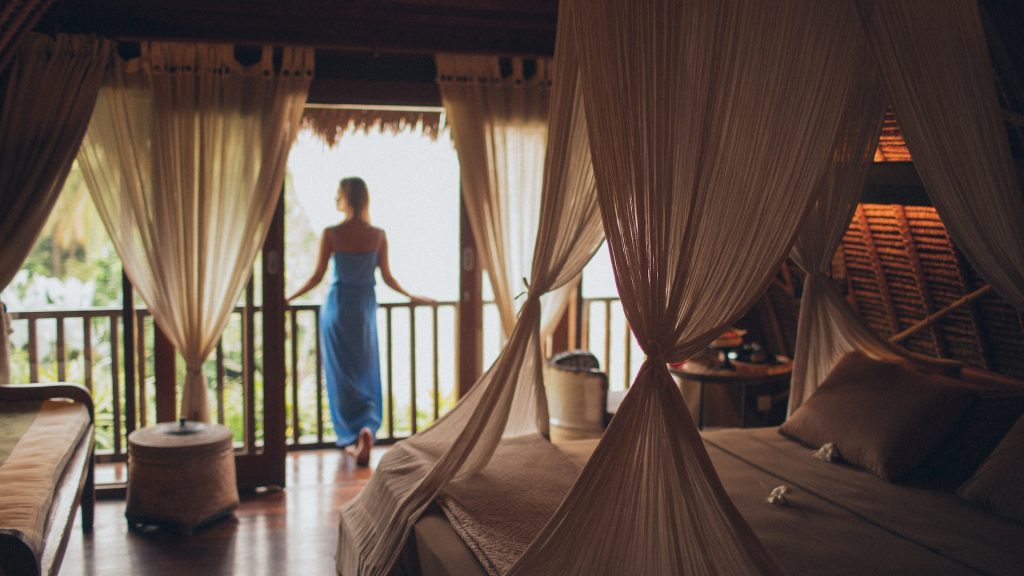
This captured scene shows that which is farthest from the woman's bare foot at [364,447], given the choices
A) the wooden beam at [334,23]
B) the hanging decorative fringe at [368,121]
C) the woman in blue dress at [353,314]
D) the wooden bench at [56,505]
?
the wooden beam at [334,23]

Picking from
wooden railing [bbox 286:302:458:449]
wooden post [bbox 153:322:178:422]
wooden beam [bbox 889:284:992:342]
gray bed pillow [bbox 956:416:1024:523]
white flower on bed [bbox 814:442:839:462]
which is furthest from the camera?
wooden railing [bbox 286:302:458:449]

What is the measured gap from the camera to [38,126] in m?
3.99

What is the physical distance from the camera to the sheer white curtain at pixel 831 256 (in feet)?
11.6

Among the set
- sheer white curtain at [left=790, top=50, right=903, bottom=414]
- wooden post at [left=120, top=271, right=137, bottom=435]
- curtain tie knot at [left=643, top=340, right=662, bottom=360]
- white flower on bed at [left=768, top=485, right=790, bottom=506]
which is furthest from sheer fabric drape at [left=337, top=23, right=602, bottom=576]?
wooden post at [left=120, top=271, right=137, bottom=435]

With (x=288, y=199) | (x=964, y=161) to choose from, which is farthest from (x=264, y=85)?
(x=964, y=161)

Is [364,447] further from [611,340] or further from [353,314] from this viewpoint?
[611,340]

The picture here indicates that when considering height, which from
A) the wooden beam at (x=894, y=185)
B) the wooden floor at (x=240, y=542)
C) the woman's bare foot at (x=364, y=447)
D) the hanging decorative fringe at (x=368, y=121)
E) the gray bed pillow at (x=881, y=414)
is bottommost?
the wooden floor at (x=240, y=542)

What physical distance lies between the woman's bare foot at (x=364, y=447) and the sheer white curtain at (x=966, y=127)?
10.5ft

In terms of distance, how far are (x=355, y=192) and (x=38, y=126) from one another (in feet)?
5.12

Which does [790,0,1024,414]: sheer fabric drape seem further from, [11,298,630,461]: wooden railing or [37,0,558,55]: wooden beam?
[11,298,630,461]: wooden railing

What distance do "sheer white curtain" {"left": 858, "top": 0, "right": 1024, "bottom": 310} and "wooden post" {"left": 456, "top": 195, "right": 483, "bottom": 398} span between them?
268 cm

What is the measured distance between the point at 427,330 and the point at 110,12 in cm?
246

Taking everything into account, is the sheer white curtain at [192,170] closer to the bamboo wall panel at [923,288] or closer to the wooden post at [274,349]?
the wooden post at [274,349]

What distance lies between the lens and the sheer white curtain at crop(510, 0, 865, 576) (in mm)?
2318
